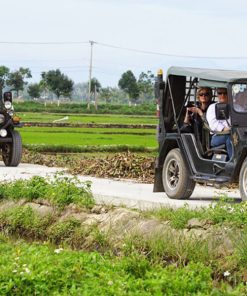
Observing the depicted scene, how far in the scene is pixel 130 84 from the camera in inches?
4988

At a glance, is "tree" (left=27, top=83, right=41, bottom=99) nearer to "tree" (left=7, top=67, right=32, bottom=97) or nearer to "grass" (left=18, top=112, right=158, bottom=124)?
"tree" (left=7, top=67, right=32, bottom=97)

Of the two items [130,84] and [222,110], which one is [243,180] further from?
[130,84]

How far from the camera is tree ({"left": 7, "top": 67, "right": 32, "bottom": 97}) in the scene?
121 m

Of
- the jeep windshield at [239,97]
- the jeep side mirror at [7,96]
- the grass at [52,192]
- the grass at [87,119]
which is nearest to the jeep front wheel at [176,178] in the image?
the grass at [52,192]

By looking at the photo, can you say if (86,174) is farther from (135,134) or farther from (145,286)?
(135,134)

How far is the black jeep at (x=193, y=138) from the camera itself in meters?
13.4

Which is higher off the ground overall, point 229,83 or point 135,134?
point 229,83

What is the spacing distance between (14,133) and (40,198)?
8.92 m

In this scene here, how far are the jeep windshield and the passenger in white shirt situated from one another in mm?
140

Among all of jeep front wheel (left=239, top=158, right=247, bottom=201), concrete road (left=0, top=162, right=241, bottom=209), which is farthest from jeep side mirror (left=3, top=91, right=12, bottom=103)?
jeep front wheel (left=239, top=158, right=247, bottom=201)

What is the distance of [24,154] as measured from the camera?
25.1m

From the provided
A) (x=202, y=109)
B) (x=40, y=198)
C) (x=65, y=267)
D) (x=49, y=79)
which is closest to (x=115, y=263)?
(x=65, y=267)

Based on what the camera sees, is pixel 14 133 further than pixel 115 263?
Yes

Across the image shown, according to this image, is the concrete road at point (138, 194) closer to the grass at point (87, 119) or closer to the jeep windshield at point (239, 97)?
the jeep windshield at point (239, 97)
